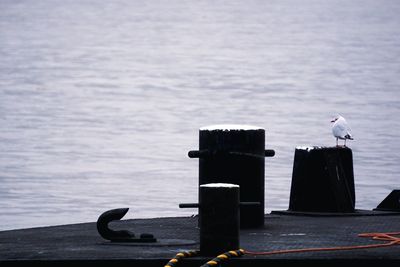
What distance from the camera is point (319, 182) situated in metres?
16.4

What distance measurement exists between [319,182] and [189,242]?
318 centimetres

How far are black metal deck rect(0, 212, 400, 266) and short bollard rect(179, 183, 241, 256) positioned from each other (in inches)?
10.4

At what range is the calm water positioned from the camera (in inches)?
1300

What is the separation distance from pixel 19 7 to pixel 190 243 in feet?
591

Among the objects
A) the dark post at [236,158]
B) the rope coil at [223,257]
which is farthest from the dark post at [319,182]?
the rope coil at [223,257]

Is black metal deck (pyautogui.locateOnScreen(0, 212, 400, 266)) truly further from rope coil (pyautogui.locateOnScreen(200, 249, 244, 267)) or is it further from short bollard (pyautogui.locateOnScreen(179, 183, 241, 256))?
short bollard (pyautogui.locateOnScreen(179, 183, 241, 256))

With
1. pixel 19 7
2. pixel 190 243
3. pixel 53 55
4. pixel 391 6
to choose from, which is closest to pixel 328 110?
pixel 190 243

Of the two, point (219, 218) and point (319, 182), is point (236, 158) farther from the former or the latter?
point (219, 218)

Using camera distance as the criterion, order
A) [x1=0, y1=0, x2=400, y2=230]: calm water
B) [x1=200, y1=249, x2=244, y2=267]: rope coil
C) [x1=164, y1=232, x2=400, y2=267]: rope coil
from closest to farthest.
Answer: [x1=200, y1=249, x2=244, y2=267]: rope coil < [x1=164, y1=232, x2=400, y2=267]: rope coil < [x1=0, y1=0, x2=400, y2=230]: calm water

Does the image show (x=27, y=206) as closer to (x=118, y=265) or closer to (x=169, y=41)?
(x=118, y=265)

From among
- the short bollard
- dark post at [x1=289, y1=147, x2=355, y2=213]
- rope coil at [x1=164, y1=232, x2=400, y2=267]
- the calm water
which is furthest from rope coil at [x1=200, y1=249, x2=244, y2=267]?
the calm water

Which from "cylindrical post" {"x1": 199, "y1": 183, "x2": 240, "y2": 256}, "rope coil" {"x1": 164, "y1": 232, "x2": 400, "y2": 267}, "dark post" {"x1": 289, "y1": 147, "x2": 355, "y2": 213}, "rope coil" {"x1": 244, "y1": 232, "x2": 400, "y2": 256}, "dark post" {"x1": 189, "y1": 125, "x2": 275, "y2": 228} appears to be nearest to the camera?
"rope coil" {"x1": 164, "y1": 232, "x2": 400, "y2": 267}

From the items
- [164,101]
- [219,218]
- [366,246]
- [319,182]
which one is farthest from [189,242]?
[164,101]

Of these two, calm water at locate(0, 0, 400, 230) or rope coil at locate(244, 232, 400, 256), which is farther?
calm water at locate(0, 0, 400, 230)
